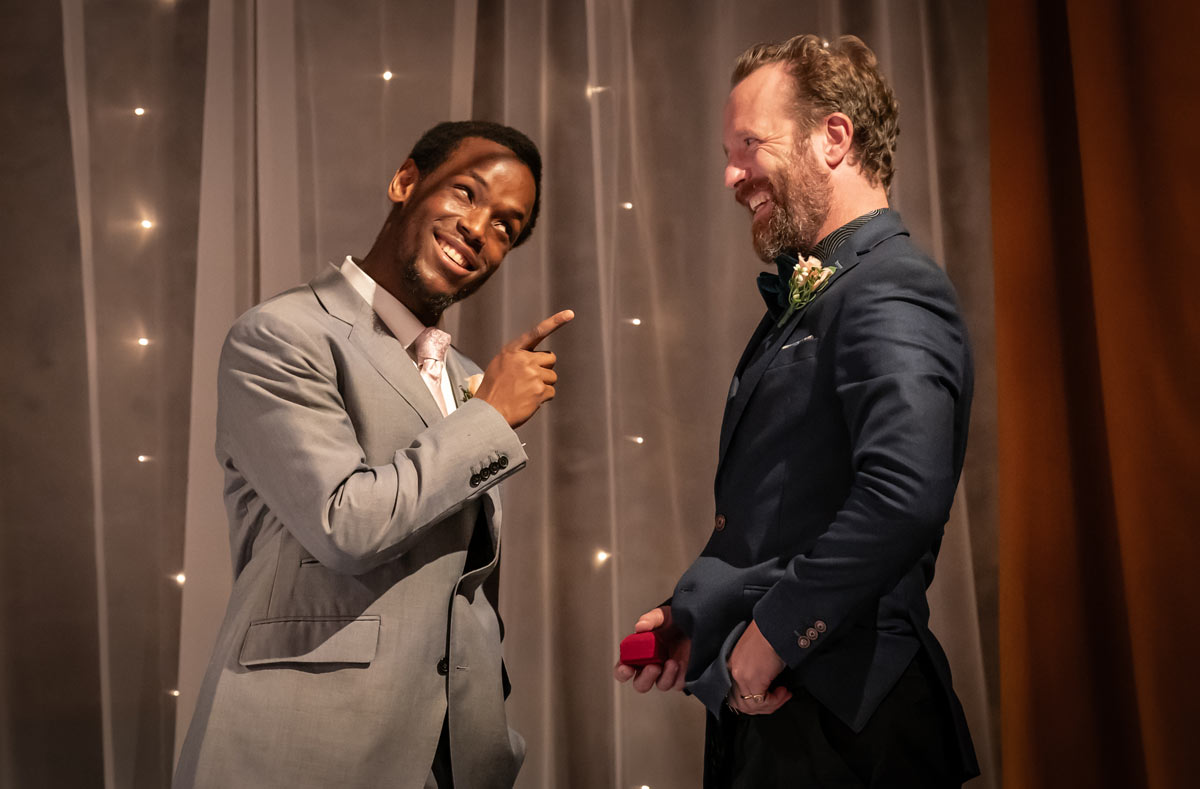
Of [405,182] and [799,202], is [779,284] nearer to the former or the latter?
[799,202]

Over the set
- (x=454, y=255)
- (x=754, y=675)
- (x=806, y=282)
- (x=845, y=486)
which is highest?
(x=454, y=255)

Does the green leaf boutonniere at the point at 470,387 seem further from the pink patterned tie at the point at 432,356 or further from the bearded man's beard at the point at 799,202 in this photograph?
the bearded man's beard at the point at 799,202

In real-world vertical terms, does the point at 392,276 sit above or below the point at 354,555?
above

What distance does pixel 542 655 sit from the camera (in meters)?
2.71

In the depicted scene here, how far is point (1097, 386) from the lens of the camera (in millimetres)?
2400

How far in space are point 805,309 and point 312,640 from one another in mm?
925

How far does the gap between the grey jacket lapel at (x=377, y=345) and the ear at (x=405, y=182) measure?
269 millimetres

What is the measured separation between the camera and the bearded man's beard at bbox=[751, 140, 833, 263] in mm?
1646

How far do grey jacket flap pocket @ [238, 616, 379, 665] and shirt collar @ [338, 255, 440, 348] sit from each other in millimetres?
534

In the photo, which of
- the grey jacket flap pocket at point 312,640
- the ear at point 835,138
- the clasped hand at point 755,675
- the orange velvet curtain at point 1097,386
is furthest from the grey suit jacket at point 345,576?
the orange velvet curtain at point 1097,386

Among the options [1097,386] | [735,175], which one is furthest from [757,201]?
[1097,386]

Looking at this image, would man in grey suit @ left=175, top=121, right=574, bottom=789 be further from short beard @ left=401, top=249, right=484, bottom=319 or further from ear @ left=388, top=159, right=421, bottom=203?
ear @ left=388, top=159, right=421, bottom=203

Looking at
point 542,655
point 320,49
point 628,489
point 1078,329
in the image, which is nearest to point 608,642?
point 542,655

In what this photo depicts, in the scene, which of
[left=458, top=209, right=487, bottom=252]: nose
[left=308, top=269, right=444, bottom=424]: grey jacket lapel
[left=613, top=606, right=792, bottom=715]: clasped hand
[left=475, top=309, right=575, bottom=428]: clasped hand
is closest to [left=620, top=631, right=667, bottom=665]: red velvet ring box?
[left=613, top=606, right=792, bottom=715]: clasped hand
